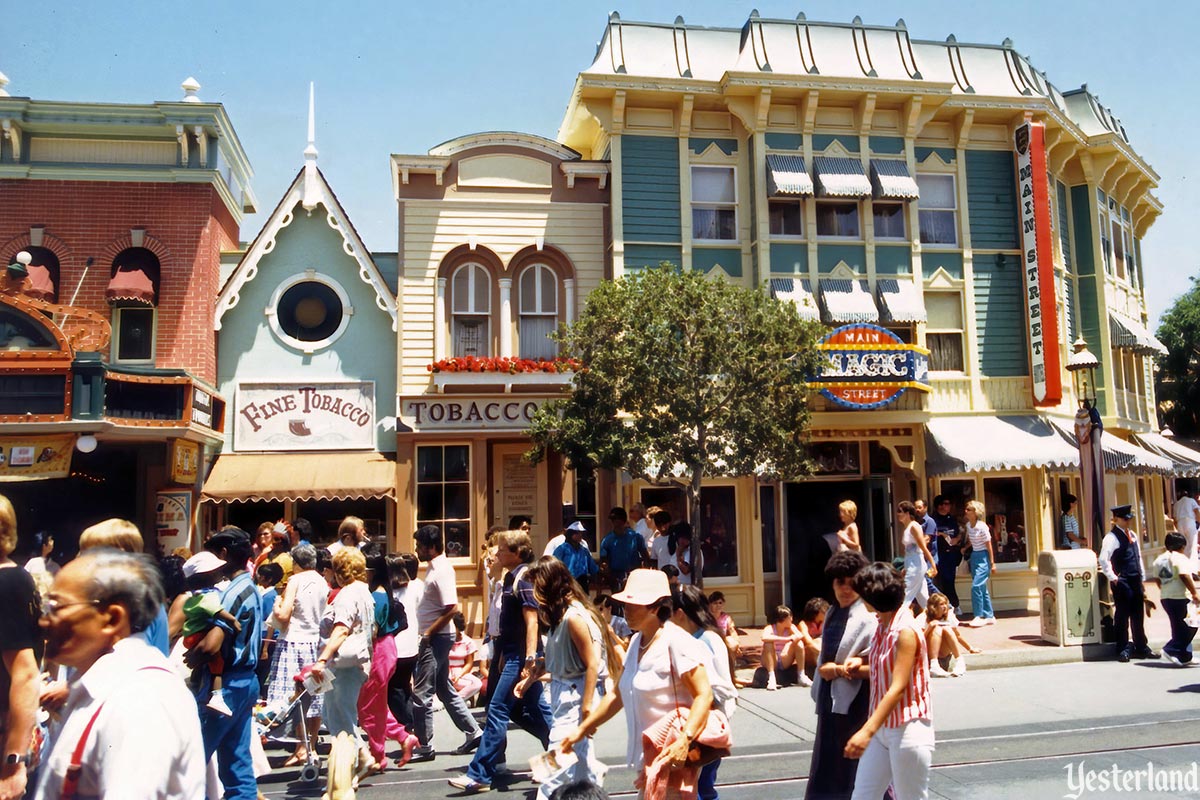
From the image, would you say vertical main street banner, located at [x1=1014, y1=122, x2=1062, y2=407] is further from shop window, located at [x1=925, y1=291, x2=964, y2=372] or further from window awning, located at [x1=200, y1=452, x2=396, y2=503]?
window awning, located at [x1=200, y1=452, x2=396, y2=503]

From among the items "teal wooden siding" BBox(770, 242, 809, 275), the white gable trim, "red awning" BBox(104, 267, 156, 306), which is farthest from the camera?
"teal wooden siding" BBox(770, 242, 809, 275)

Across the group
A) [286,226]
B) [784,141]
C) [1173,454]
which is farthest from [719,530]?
[1173,454]

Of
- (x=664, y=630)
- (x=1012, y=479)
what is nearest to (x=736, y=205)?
(x=1012, y=479)

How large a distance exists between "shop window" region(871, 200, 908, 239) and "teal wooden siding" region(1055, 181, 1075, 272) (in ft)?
13.7

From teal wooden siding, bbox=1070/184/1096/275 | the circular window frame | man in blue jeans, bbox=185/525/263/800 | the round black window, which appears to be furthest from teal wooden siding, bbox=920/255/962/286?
man in blue jeans, bbox=185/525/263/800

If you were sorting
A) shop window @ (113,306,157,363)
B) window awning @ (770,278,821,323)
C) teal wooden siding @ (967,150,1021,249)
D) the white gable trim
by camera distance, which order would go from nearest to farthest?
shop window @ (113,306,157,363) < the white gable trim < window awning @ (770,278,821,323) < teal wooden siding @ (967,150,1021,249)

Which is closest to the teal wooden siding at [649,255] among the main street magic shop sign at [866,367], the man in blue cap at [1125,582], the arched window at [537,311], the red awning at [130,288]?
the arched window at [537,311]

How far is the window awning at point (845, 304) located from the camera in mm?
17797

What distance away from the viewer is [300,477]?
16125 millimetres

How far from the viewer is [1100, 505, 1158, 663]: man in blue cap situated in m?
12.0

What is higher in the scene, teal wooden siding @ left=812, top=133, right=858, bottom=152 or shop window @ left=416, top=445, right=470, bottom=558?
teal wooden siding @ left=812, top=133, right=858, bottom=152

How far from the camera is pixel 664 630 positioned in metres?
4.93

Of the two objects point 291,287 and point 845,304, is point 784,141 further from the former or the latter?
point 291,287

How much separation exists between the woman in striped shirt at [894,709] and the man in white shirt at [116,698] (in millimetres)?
3319
